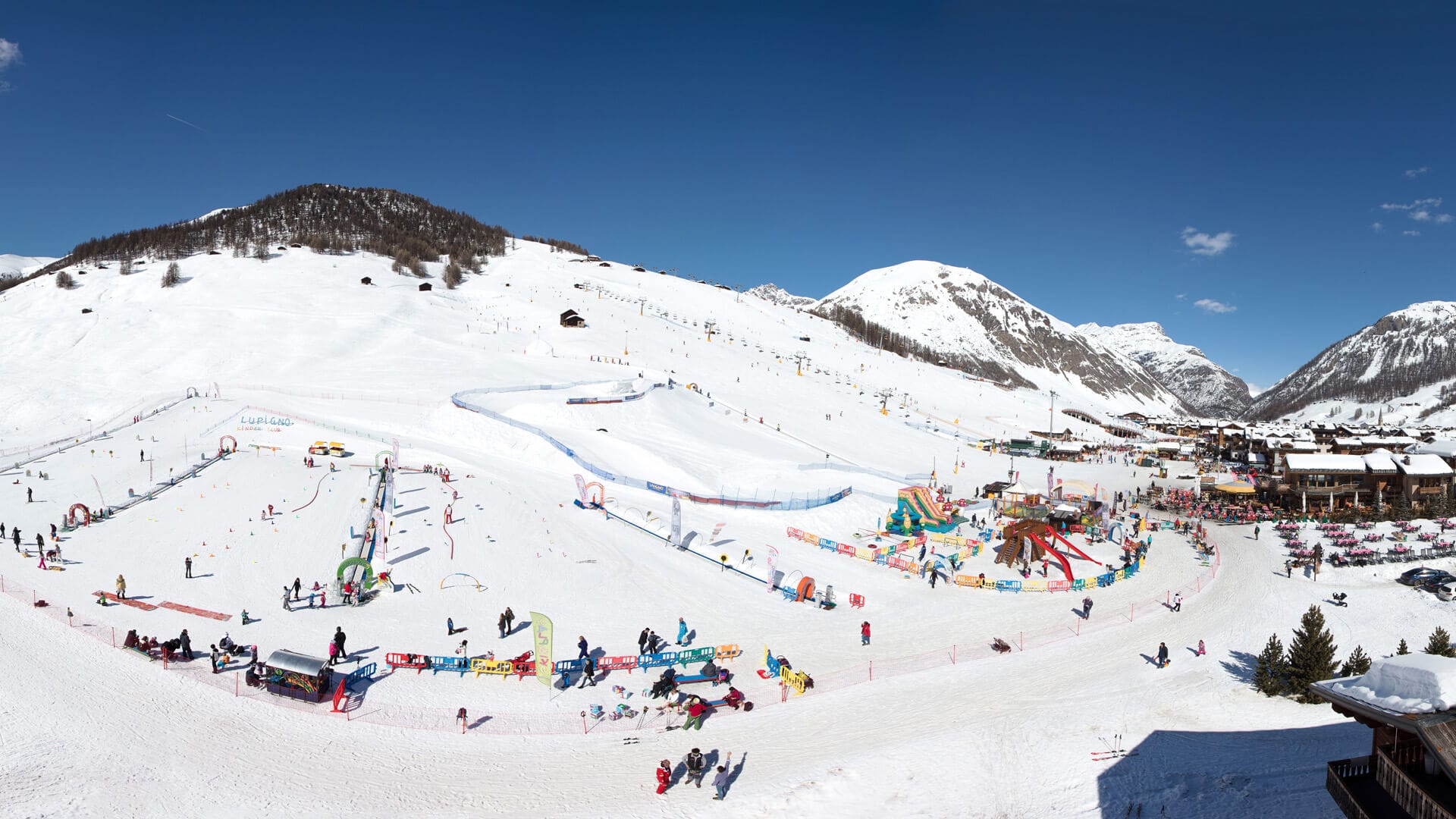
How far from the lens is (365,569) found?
22375mm

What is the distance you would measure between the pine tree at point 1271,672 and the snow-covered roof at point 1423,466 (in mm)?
37083

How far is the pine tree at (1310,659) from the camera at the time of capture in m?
17.3

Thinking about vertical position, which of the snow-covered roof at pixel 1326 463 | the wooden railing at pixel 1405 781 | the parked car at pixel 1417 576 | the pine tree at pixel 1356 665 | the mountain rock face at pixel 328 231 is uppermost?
the mountain rock face at pixel 328 231

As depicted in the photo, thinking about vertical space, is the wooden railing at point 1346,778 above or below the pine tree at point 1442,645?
below

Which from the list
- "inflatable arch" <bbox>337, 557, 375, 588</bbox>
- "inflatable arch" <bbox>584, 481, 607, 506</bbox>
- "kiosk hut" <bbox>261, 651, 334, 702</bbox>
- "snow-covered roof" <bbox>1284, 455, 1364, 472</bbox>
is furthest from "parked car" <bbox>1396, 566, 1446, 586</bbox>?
"inflatable arch" <bbox>337, 557, 375, 588</bbox>

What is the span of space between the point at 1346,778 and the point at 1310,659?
12158 millimetres

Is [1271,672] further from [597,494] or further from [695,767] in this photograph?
[597,494]

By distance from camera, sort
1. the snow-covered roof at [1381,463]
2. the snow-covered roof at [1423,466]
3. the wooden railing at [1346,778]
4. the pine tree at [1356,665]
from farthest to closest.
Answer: the snow-covered roof at [1381,463] < the snow-covered roof at [1423,466] < the pine tree at [1356,665] < the wooden railing at [1346,778]

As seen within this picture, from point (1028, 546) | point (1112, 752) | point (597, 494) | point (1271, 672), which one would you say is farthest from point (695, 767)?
point (1028, 546)

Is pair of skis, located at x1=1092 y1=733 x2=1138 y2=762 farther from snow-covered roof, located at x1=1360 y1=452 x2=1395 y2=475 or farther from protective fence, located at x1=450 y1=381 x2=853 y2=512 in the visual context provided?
snow-covered roof, located at x1=1360 y1=452 x2=1395 y2=475

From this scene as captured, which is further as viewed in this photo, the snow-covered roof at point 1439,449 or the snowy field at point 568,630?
the snow-covered roof at point 1439,449

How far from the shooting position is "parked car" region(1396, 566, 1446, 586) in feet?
89.5

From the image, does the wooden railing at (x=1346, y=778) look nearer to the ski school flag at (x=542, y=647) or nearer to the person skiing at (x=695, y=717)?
the person skiing at (x=695, y=717)

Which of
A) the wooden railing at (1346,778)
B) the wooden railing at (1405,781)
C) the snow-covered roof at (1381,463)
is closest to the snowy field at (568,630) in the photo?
the wooden railing at (1346,778)
